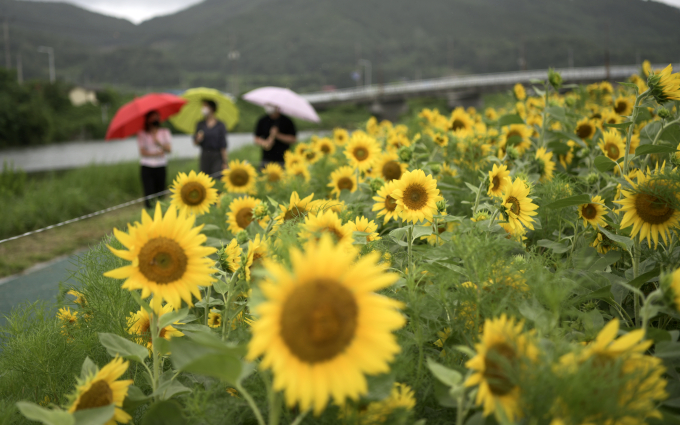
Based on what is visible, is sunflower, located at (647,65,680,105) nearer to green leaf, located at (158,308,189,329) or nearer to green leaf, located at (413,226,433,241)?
green leaf, located at (413,226,433,241)

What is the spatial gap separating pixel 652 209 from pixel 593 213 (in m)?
0.26

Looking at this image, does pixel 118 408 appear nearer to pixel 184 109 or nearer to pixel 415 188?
pixel 415 188

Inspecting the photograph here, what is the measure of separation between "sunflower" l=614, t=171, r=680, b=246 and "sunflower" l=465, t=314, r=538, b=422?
74cm

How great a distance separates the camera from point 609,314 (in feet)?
4.31

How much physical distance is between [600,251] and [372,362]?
125 cm

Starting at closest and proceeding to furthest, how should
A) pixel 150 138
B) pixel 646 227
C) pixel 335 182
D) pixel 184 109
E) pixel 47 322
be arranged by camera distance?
1. pixel 646 227
2. pixel 47 322
3. pixel 335 182
4. pixel 150 138
5. pixel 184 109

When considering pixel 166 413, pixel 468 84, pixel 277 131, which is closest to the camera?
pixel 166 413

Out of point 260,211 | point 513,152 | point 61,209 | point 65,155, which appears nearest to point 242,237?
point 260,211

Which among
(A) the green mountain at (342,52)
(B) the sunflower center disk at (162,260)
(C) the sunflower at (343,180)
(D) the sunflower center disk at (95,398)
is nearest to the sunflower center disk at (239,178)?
(C) the sunflower at (343,180)

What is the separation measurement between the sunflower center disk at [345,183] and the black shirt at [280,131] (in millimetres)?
4005

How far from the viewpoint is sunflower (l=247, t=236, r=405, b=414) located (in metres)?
0.64

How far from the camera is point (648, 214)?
1.30m

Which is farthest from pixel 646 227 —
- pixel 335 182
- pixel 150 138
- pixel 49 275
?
pixel 150 138

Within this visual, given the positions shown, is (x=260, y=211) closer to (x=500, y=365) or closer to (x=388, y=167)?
(x=388, y=167)
